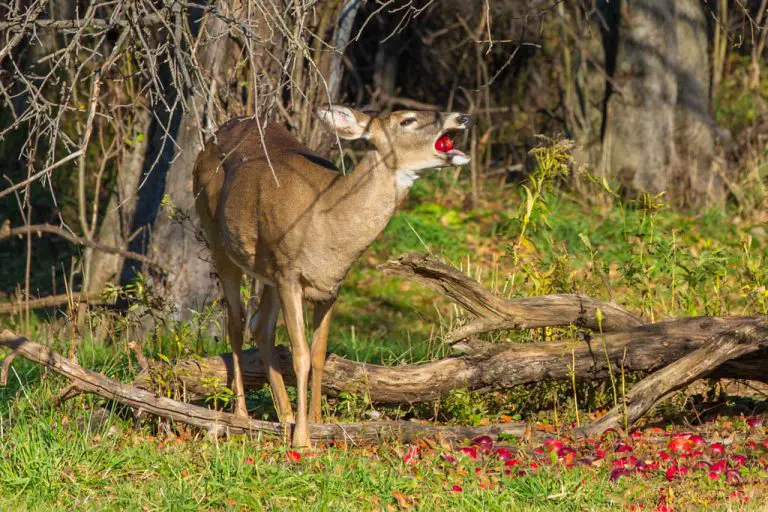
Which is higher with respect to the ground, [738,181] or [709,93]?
[709,93]

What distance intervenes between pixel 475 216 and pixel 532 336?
573 centimetres

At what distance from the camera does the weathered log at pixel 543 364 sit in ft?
20.1

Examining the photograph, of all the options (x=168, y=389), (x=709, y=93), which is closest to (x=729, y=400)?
(x=168, y=389)

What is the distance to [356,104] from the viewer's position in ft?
31.2

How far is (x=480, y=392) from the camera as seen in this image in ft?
20.7

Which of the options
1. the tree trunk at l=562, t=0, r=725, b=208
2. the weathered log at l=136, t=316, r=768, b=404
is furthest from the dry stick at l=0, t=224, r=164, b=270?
the tree trunk at l=562, t=0, r=725, b=208

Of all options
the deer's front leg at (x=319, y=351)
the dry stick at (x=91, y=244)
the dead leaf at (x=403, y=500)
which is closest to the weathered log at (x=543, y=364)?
the deer's front leg at (x=319, y=351)

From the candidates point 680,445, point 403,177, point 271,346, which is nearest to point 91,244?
point 271,346

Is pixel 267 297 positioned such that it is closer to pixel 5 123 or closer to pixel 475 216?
pixel 475 216

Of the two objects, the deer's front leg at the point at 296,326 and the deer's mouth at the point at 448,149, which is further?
the deer's front leg at the point at 296,326

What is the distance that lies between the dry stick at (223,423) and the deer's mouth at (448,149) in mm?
1370

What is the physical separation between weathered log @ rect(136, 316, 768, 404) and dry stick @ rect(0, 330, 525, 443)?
0.47 metres

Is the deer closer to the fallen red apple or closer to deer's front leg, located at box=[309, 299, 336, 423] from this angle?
deer's front leg, located at box=[309, 299, 336, 423]

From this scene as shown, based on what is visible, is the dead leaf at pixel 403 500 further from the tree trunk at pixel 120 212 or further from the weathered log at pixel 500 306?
the tree trunk at pixel 120 212
